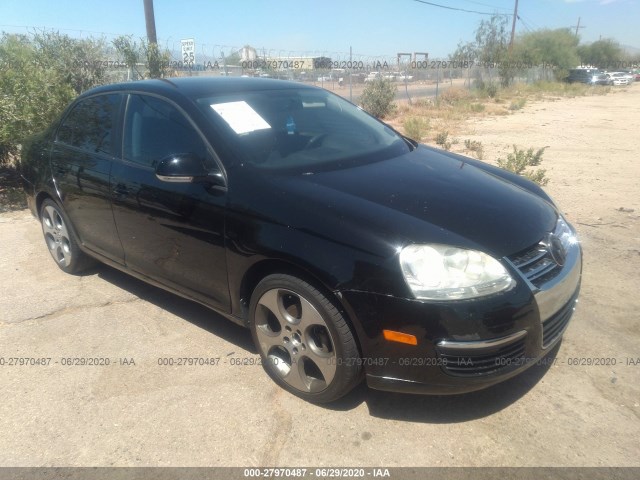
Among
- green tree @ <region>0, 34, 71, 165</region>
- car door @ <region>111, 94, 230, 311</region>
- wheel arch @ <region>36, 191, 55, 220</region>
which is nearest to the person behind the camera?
car door @ <region>111, 94, 230, 311</region>

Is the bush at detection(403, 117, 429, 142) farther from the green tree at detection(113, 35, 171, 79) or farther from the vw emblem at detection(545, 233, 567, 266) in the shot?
the vw emblem at detection(545, 233, 567, 266)

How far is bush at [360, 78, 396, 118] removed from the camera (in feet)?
61.3

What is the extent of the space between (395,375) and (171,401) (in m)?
1.29

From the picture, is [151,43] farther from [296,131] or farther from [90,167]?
[296,131]

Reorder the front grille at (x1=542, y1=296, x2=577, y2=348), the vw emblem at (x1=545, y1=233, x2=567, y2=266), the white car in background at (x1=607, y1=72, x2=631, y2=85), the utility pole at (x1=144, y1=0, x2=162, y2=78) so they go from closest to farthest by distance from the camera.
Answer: the front grille at (x1=542, y1=296, x2=577, y2=348) → the vw emblem at (x1=545, y1=233, x2=567, y2=266) → the utility pole at (x1=144, y1=0, x2=162, y2=78) → the white car in background at (x1=607, y1=72, x2=631, y2=85)

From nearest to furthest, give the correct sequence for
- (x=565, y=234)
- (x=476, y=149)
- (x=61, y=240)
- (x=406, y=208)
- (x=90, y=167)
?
1. (x=406, y=208)
2. (x=565, y=234)
3. (x=90, y=167)
4. (x=61, y=240)
5. (x=476, y=149)

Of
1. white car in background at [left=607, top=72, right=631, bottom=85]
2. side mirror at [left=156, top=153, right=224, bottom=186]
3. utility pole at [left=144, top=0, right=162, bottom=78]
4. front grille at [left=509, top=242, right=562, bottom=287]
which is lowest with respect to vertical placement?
white car in background at [left=607, top=72, right=631, bottom=85]

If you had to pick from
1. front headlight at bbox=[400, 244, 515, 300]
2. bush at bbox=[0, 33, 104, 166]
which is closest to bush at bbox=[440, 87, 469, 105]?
bush at bbox=[0, 33, 104, 166]

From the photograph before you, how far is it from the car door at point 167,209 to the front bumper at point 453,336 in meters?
1.01

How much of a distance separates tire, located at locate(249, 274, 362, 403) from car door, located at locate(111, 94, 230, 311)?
0.34 metres

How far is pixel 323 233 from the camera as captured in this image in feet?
8.12

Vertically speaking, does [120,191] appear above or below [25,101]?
below

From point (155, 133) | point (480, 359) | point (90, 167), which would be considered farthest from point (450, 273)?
point (90, 167)

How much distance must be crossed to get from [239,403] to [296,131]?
1.71m
